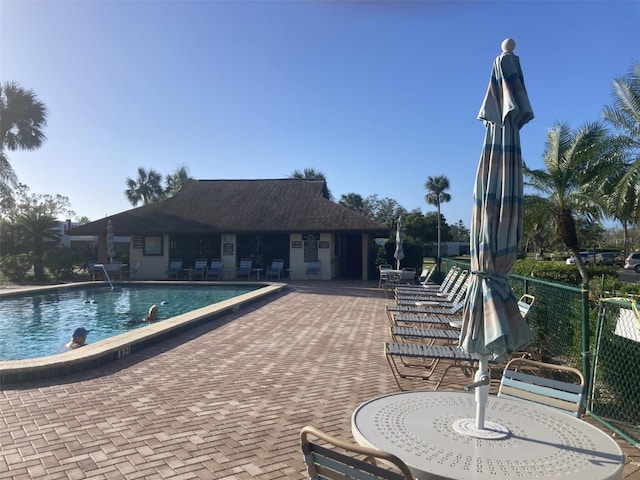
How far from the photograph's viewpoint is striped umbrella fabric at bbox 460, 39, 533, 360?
9.27 ft

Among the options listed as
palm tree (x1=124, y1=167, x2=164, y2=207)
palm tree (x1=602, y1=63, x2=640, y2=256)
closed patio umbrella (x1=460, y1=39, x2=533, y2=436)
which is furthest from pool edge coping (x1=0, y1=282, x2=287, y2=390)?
palm tree (x1=124, y1=167, x2=164, y2=207)

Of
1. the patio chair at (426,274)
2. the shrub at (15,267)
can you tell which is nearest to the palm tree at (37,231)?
the shrub at (15,267)

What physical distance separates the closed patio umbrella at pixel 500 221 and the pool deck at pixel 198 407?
63.8 inches

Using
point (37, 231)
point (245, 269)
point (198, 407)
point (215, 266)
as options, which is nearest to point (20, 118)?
point (37, 231)

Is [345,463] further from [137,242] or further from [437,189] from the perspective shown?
[437,189]

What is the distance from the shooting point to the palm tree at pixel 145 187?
45281 millimetres

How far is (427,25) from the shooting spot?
7477mm

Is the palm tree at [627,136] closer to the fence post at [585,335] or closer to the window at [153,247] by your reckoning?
the fence post at [585,335]

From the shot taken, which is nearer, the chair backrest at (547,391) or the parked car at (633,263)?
the chair backrest at (547,391)

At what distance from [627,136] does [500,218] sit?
15.6m

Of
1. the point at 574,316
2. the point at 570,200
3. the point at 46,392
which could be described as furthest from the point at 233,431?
the point at 570,200

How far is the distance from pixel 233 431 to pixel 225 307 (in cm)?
669

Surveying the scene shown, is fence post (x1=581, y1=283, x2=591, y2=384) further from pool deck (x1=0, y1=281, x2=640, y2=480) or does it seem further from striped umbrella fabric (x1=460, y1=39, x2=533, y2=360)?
striped umbrella fabric (x1=460, y1=39, x2=533, y2=360)

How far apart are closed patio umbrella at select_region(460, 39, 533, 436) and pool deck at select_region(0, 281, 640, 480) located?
1621mm
